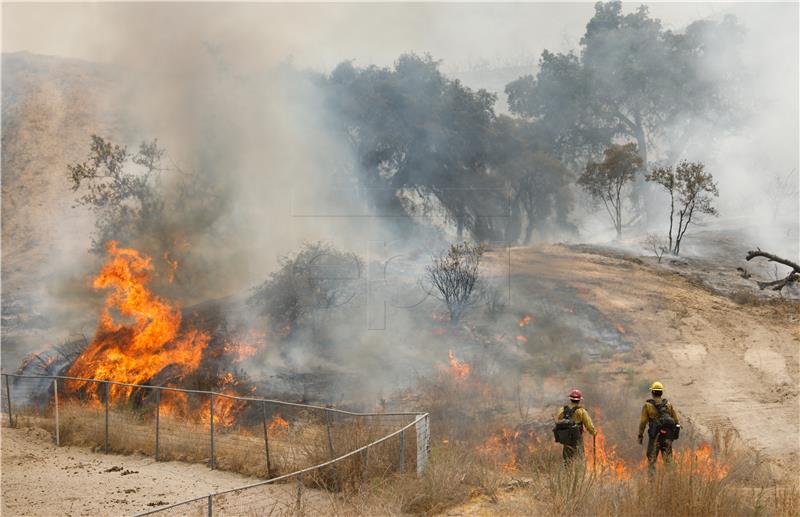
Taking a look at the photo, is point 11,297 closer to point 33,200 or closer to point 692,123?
point 33,200

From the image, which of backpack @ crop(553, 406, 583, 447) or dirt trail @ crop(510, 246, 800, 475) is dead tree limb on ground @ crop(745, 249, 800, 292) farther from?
dirt trail @ crop(510, 246, 800, 475)

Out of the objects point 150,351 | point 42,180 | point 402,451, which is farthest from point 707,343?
point 42,180

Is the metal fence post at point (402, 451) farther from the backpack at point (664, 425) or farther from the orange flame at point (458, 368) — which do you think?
the orange flame at point (458, 368)

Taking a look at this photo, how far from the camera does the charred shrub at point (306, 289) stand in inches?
875

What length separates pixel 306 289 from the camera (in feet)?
75.8

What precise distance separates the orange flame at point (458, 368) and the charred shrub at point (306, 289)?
494cm

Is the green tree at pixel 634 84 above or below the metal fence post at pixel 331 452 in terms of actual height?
above

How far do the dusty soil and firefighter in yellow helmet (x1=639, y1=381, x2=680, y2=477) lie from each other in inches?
241

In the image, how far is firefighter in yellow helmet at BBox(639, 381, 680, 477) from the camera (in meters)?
9.87

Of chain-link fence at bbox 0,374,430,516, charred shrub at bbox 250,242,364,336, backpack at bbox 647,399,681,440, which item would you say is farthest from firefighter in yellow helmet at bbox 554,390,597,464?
charred shrub at bbox 250,242,364,336

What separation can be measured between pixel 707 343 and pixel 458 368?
709cm

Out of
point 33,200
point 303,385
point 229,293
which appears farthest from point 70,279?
point 303,385

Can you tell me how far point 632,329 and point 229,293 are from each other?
16404mm

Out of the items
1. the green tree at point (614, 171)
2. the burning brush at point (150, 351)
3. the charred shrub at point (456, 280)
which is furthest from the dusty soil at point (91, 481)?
the green tree at point (614, 171)
